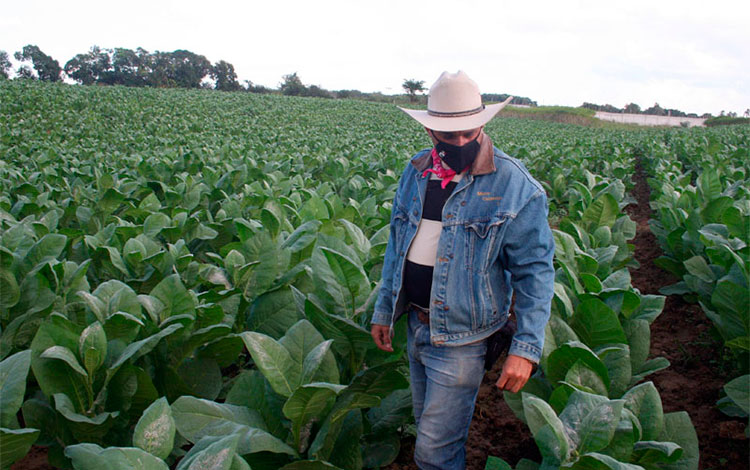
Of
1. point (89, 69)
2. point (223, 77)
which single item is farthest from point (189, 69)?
point (89, 69)

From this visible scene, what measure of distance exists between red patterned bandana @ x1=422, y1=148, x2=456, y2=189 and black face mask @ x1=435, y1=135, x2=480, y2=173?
0.14ft

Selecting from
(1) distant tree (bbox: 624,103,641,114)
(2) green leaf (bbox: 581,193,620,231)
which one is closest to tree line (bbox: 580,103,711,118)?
(1) distant tree (bbox: 624,103,641,114)

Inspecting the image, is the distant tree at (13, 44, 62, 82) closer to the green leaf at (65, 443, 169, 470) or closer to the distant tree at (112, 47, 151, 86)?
the distant tree at (112, 47, 151, 86)

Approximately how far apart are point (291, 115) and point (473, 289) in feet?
120

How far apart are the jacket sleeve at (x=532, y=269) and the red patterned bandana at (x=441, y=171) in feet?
1.06

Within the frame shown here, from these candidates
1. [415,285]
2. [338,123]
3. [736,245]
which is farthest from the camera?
[338,123]

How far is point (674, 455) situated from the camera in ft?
5.65

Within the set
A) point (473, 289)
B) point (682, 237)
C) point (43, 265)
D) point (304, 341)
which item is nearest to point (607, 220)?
point (682, 237)

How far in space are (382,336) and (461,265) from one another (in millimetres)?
486

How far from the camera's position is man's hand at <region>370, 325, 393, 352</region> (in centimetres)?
226

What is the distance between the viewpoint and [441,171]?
2191 mm

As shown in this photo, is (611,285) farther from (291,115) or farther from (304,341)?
(291,115)

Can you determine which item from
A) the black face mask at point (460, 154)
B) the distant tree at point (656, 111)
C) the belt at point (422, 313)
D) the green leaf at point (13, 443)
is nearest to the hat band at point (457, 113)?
the black face mask at point (460, 154)

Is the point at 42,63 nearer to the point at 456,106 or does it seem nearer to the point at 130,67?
the point at 130,67
